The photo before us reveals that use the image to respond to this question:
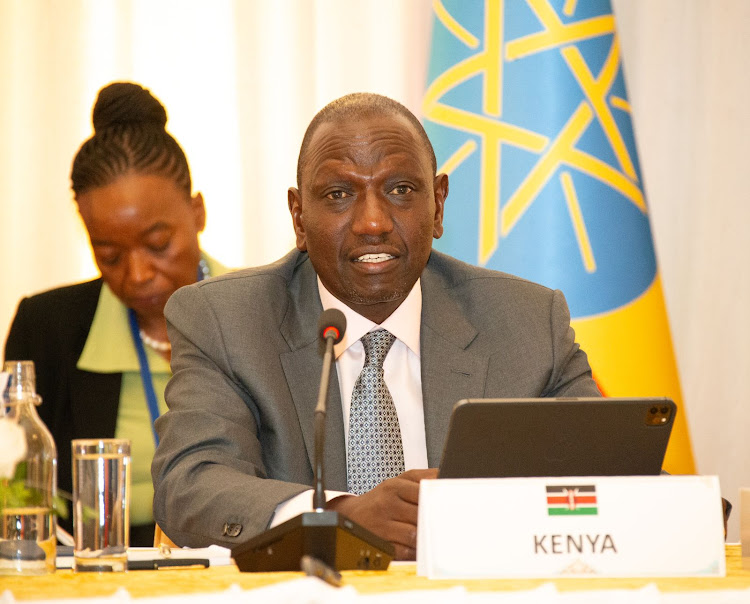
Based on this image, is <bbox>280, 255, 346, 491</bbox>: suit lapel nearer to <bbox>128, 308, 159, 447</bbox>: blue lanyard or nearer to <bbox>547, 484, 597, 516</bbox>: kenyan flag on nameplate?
<bbox>547, 484, 597, 516</bbox>: kenyan flag on nameplate

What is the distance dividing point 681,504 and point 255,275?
148cm

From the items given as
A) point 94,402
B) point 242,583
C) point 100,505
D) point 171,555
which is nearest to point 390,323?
point 171,555

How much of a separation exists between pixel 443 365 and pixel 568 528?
1143 mm

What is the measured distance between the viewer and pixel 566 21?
3.64 m

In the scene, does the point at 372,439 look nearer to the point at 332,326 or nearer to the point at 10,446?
the point at 332,326

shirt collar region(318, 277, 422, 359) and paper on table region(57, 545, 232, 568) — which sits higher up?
shirt collar region(318, 277, 422, 359)

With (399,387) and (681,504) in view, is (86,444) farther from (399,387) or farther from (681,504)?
(399,387)

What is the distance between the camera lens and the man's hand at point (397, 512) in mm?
1749

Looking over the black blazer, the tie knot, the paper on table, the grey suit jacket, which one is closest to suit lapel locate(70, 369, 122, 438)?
the black blazer

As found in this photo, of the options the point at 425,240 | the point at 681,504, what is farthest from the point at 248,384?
the point at 681,504

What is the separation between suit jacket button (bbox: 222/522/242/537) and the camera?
189 centimetres

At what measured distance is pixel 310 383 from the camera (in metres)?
2.41

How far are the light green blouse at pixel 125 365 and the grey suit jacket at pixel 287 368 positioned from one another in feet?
3.73

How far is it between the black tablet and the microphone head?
34 cm
